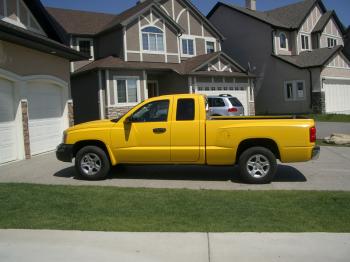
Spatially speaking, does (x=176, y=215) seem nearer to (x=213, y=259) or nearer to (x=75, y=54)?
(x=213, y=259)

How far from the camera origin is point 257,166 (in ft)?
28.6

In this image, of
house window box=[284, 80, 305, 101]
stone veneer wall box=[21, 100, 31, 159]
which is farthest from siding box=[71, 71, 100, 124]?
house window box=[284, 80, 305, 101]

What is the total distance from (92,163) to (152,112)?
177cm

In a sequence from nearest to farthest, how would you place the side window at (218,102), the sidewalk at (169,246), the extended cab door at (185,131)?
1. the sidewalk at (169,246)
2. the extended cab door at (185,131)
3. the side window at (218,102)

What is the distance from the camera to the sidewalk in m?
4.79

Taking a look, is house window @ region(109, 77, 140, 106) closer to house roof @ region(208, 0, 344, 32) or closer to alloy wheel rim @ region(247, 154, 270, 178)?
house roof @ region(208, 0, 344, 32)

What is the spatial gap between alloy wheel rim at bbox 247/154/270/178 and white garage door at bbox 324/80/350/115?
24331mm

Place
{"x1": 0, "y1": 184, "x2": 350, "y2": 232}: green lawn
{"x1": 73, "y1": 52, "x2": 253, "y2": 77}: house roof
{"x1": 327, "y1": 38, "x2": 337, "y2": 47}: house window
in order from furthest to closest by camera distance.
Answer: {"x1": 327, "y1": 38, "x2": 337, "y2": 47}: house window < {"x1": 73, "y1": 52, "x2": 253, "y2": 77}: house roof < {"x1": 0, "y1": 184, "x2": 350, "y2": 232}: green lawn

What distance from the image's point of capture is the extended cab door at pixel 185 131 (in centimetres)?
883

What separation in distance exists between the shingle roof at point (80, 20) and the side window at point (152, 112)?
18180 mm

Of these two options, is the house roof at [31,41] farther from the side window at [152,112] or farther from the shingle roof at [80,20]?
the shingle roof at [80,20]

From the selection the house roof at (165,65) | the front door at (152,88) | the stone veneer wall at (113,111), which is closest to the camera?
the stone veneer wall at (113,111)

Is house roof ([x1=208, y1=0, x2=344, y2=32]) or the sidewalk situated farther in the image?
house roof ([x1=208, y1=0, x2=344, y2=32])

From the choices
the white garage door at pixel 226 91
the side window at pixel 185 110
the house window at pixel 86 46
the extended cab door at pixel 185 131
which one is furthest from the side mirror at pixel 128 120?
the house window at pixel 86 46
